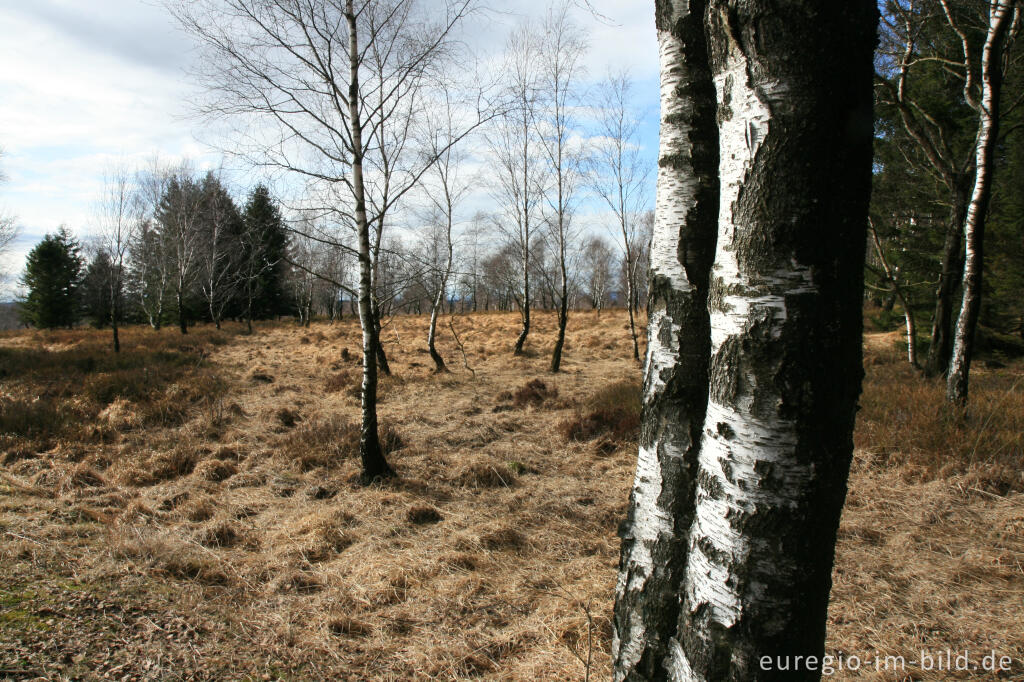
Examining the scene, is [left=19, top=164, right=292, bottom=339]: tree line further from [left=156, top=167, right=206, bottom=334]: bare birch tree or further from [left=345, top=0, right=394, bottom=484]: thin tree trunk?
[left=345, top=0, right=394, bottom=484]: thin tree trunk

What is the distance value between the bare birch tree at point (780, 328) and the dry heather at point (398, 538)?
3.84 ft

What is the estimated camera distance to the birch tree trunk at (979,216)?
5.86m

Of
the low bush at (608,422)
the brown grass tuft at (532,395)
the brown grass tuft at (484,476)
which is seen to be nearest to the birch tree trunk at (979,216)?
the low bush at (608,422)

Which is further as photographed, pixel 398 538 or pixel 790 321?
pixel 398 538

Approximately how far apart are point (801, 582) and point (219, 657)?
9.49 feet

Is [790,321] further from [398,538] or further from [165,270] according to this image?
[165,270]

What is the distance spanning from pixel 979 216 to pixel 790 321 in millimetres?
7354

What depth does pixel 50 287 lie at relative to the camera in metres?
29.0

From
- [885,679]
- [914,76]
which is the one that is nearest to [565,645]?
[885,679]

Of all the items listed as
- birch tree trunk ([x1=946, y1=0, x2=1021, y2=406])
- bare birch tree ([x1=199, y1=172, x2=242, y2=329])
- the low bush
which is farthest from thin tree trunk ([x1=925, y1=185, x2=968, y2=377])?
bare birch tree ([x1=199, y1=172, x2=242, y2=329])

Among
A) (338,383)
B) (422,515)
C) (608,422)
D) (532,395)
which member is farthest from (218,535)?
(338,383)

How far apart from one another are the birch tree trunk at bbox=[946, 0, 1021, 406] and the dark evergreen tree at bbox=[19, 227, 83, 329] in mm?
40087

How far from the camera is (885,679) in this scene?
2332mm

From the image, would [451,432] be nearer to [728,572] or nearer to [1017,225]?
[728,572]
